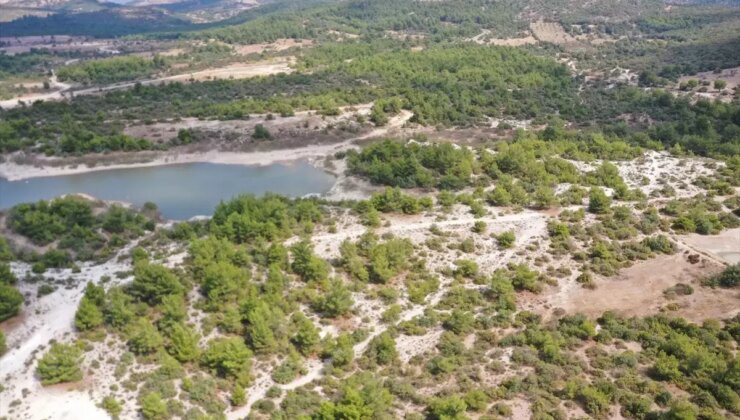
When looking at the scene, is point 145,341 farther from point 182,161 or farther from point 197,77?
point 197,77

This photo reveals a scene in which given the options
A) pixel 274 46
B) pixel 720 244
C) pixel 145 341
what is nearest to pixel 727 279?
pixel 720 244

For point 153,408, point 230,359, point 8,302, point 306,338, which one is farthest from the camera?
point 8,302

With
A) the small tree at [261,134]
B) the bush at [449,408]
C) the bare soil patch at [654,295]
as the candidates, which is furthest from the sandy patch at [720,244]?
the small tree at [261,134]

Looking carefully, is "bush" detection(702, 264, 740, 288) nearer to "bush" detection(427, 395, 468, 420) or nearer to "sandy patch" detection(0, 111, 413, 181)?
"bush" detection(427, 395, 468, 420)

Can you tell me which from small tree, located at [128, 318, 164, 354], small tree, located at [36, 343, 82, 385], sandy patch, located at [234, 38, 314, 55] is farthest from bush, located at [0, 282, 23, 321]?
sandy patch, located at [234, 38, 314, 55]

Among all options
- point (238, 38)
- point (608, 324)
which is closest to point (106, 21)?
point (238, 38)

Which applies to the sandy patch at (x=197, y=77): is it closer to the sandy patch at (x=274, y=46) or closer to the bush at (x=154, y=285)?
the sandy patch at (x=274, y=46)
